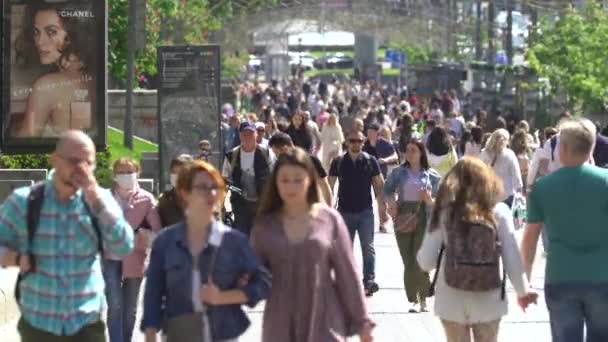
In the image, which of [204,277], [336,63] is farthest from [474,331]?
[336,63]

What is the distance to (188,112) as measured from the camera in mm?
26031

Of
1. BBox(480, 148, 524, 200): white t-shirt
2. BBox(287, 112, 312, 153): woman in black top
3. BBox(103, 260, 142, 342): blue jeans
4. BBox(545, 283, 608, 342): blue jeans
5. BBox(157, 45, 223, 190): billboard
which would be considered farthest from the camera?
BBox(287, 112, 312, 153): woman in black top

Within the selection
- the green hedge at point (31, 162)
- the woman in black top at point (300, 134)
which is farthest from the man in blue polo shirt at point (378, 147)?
the green hedge at point (31, 162)

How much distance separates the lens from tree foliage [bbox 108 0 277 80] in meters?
36.5

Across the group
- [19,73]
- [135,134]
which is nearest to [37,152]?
[19,73]

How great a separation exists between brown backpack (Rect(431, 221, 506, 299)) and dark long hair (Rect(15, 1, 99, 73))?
11.5m

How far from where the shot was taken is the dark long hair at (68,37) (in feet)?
68.3

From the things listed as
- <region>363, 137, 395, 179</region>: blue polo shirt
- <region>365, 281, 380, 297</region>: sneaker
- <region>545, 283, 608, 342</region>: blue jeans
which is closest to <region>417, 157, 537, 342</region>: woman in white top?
<region>545, 283, 608, 342</region>: blue jeans

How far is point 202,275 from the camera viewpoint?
847 centimetres

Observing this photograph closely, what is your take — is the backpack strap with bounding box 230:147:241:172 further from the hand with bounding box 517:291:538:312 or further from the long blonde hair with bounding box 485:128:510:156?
the hand with bounding box 517:291:538:312

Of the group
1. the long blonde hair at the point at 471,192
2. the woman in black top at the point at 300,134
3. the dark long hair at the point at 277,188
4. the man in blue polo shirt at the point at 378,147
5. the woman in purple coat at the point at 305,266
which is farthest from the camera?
the woman in black top at the point at 300,134

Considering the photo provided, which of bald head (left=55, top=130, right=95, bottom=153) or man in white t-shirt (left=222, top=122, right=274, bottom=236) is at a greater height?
bald head (left=55, top=130, right=95, bottom=153)

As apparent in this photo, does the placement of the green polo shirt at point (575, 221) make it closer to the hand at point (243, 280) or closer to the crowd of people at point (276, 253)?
the crowd of people at point (276, 253)

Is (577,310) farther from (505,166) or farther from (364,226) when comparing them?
(505,166)
